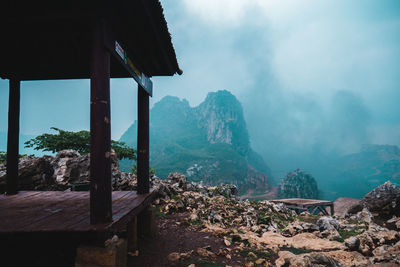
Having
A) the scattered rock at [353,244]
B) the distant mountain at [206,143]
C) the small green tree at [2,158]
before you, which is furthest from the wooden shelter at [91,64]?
the distant mountain at [206,143]

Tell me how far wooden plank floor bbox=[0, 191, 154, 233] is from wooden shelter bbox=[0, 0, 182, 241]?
0.01 m

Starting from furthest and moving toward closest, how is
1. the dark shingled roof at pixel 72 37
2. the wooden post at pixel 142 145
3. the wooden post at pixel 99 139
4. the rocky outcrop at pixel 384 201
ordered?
1. the rocky outcrop at pixel 384 201
2. the wooden post at pixel 142 145
3. the dark shingled roof at pixel 72 37
4. the wooden post at pixel 99 139

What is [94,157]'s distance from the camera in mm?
2609

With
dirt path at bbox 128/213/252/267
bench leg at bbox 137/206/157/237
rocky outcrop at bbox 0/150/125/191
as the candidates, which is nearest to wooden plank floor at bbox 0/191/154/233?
bench leg at bbox 137/206/157/237

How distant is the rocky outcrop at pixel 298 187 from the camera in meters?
56.5

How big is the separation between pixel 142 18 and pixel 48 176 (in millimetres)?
8414

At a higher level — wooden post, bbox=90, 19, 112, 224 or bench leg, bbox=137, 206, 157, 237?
wooden post, bbox=90, 19, 112, 224

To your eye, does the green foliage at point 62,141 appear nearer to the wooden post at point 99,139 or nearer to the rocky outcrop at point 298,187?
the wooden post at point 99,139

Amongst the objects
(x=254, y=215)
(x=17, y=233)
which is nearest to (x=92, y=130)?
(x=17, y=233)

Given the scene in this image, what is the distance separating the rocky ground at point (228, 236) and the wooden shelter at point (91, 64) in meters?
1.32

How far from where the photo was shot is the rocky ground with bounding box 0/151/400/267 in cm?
396

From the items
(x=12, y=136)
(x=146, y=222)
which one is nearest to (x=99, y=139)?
(x=146, y=222)

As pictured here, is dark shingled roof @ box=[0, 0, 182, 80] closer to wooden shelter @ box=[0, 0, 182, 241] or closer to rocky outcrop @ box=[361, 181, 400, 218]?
wooden shelter @ box=[0, 0, 182, 241]

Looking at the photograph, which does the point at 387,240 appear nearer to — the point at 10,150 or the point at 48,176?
the point at 10,150
